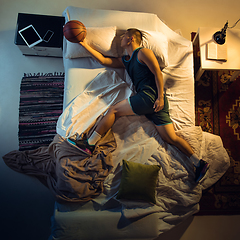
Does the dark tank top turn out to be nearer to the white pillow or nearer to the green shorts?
the green shorts

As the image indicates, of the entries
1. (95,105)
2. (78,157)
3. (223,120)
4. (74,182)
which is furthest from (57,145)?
(223,120)

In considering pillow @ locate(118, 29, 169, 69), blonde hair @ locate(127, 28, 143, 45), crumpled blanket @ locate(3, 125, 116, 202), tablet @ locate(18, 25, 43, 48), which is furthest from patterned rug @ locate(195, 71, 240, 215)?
tablet @ locate(18, 25, 43, 48)

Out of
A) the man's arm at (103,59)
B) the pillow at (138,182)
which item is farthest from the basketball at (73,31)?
the pillow at (138,182)

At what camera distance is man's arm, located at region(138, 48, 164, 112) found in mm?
1827

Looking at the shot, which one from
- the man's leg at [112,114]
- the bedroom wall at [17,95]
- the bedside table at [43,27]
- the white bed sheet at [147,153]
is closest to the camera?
the white bed sheet at [147,153]

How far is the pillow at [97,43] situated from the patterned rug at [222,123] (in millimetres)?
1263

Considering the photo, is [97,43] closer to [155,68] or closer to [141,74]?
[141,74]

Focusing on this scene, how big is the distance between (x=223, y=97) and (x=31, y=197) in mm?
2626

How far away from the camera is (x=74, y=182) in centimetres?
173

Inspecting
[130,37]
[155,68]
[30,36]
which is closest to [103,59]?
[130,37]

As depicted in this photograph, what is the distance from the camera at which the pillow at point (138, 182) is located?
5.60ft

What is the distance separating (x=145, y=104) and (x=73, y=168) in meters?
0.91

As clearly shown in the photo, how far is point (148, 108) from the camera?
1881mm

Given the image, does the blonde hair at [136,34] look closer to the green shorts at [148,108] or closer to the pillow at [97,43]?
the pillow at [97,43]
